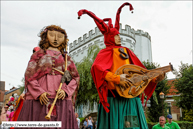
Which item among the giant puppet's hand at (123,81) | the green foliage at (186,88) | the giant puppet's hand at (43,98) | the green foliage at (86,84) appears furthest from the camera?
the green foliage at (186,88)

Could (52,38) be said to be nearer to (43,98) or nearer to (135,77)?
(43,98)

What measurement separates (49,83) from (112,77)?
3.24 feet

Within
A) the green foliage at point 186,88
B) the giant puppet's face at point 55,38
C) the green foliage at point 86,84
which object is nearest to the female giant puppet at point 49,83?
the giant puppet's face at point 55,38

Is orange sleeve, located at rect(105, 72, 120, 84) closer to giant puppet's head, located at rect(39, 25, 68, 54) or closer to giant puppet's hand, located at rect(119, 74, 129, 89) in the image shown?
giant puppet's hand, located at rect(119, 74, 129, 89)

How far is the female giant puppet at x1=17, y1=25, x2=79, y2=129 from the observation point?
262cm

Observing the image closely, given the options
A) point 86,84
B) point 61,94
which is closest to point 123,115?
point 61,94

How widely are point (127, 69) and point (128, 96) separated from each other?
0.44 meters

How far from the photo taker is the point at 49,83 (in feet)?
9.07

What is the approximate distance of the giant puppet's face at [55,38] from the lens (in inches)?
124

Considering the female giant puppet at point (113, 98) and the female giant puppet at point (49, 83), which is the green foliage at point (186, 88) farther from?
the female giant puppet at point (49, 83)

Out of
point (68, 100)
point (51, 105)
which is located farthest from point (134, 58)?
point (51, 105)

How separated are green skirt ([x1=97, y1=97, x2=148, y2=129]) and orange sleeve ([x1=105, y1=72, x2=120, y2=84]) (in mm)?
405

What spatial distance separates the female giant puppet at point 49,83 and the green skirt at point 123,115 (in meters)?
0.72

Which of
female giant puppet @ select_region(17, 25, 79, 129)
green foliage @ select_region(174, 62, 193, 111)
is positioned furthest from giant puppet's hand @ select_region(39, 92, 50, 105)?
green foliage @ select_region(174, 62, 193, 111)
